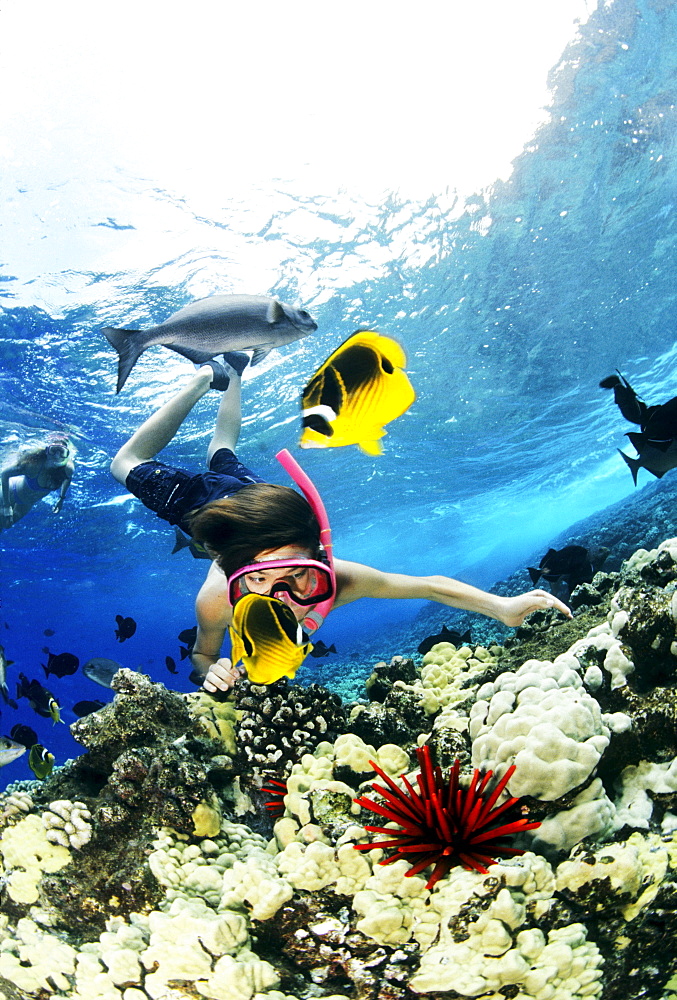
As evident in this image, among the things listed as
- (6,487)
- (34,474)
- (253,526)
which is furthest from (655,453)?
(6,487)

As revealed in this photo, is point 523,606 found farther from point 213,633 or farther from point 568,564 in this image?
point 213,633

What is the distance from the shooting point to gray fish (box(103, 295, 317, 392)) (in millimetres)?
3059

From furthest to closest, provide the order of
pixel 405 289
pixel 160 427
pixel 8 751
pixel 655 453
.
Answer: pixel 405 289
pixel 160 427
pixel 8 751
pixel 655 453

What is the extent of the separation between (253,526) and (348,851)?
1.80 metres

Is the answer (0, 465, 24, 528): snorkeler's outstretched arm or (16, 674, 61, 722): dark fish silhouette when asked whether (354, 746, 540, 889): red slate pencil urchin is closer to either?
(16, 674, 61, 722): dark fish silhouette

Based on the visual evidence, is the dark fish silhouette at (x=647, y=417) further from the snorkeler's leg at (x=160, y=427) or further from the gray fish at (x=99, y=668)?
the gray fish at (x=99, y=668)

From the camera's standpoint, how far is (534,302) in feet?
54.5

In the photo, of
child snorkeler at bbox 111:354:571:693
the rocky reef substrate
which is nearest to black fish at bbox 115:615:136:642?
child snorkeler at bbox 111:354:571:693

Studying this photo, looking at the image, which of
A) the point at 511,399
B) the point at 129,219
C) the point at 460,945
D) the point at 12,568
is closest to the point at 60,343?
the point at 129,219

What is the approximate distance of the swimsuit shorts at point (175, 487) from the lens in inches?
204

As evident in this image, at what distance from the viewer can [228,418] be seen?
6211mm

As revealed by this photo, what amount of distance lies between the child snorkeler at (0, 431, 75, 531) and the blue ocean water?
92 cm

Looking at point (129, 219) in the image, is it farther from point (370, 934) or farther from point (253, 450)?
point (370, 934)

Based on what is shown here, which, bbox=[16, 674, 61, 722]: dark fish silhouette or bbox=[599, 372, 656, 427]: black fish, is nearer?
bbox=[599, 372, 656, 427]: black fish
